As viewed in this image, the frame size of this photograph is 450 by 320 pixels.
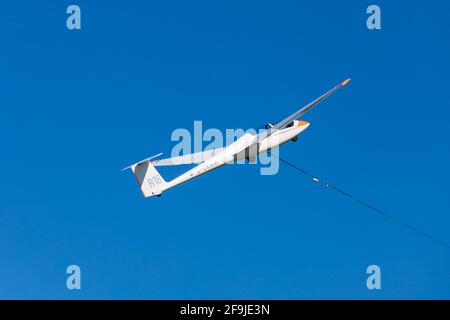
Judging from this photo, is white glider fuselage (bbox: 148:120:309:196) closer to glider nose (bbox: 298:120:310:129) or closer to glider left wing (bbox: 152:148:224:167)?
glider nose (bbox: 298:120:310:129)

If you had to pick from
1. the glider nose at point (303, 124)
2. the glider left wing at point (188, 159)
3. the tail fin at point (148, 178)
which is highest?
the glider nose at point (303, 124)

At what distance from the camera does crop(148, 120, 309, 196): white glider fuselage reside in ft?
193

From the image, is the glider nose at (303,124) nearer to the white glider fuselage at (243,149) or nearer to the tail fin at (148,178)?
the white glider fuselage at (243,149)

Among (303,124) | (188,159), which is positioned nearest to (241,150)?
(303,124)

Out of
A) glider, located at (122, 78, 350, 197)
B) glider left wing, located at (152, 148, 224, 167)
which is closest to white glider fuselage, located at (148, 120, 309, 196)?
glider, located at (122, 78, 350, 197)

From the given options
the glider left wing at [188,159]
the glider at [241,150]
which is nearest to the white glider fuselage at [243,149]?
the glider at [241,150]

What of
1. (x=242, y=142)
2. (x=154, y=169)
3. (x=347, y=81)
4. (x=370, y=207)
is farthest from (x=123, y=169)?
(x=370, y=207)

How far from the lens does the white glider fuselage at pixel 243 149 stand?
58.7 meters

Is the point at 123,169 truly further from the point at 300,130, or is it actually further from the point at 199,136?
the point at 300,130

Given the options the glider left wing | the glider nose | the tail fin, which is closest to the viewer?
the glider nose

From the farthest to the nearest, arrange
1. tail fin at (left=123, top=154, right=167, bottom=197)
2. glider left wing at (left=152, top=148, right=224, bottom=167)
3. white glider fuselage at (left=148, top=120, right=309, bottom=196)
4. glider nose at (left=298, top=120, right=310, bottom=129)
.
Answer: glider left wing at (left=152, top=148, right=224, bottom=167) → tail fin at (left=123, top=154, right=167, bottom=197) → glider nose at (left=298, top=120, right=310, bottom=129) → white glider fuselage at (left=148, top=120, right=309, bottom=196)

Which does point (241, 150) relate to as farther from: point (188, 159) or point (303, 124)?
point (188, 159)

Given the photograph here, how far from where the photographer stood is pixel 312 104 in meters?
60.2
